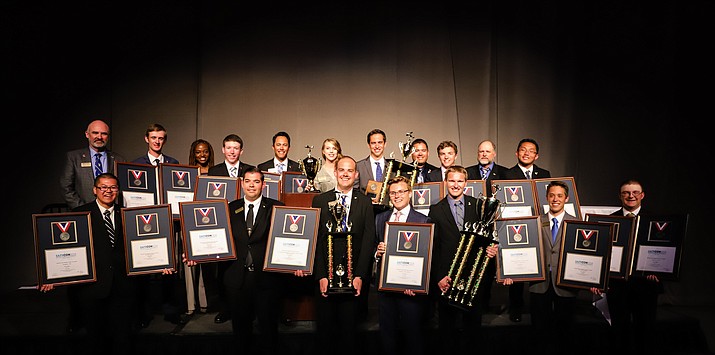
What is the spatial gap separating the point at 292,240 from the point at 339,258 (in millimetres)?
415

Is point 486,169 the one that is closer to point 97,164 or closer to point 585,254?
point 585,254

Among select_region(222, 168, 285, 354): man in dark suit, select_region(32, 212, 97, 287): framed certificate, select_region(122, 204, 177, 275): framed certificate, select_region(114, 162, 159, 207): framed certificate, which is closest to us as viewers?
select_region(32, 212, 97, 287): framed certificate

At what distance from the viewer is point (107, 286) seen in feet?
13.1

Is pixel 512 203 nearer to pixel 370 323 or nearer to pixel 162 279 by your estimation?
pixel 370 323

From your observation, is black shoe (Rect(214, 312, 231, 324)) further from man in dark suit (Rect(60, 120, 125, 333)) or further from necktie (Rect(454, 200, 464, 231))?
necktie (Rect(454, 200, 464, 231))

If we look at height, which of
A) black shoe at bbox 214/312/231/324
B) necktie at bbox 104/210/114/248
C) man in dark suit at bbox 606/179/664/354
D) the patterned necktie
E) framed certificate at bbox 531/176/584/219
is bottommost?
black shoe at bbox 214/312/231/324

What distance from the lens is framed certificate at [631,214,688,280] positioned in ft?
13.4

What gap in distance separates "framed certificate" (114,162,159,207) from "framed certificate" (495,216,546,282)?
3.17 m

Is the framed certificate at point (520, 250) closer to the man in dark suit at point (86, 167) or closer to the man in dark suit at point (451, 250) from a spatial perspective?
the man in dark suit at point (451, 250)

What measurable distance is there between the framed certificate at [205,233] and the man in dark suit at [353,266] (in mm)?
774

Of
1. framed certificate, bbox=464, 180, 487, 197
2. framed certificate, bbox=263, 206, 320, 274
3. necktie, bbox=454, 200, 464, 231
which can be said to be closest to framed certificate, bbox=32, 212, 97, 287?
framed certificate, bbox=263, 206, 320, 274

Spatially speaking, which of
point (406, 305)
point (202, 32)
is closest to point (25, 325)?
point (406, 305)

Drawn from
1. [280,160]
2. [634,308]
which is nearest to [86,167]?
[280,160]

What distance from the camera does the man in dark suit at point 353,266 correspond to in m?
3.99
